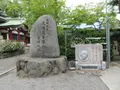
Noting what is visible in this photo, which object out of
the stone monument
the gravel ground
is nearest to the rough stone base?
the stone monument

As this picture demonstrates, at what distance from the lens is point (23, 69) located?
8.36 m

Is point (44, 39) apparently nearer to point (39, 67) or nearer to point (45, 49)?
point (45, 49)

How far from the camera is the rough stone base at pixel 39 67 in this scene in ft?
26.0

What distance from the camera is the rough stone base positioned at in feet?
26.0

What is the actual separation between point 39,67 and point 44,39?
5.74ft

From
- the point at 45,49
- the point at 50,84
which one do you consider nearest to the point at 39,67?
the point at 50,84

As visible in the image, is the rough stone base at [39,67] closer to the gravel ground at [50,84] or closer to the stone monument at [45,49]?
the stone monument at [45,49]

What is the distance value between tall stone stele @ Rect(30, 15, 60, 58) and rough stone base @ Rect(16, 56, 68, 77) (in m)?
0.74

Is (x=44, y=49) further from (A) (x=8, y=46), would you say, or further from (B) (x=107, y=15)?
(A) (x=8, y=46)

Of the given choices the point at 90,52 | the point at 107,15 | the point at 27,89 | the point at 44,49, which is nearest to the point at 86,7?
the point at 107,15

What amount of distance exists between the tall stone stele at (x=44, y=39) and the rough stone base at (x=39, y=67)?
0.74 metres

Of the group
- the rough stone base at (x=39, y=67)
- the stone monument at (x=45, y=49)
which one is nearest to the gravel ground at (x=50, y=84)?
the rough stone base at (x=39, y=67)

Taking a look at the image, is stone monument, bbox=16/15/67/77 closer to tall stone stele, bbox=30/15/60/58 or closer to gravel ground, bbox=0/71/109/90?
tall stone stele, bbox=30/15/60/58

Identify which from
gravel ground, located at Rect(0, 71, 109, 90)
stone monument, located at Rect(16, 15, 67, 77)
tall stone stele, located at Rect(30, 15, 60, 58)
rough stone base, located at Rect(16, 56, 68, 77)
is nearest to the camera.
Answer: gravel ground, located at Rect(0, 71, 109, 90)
